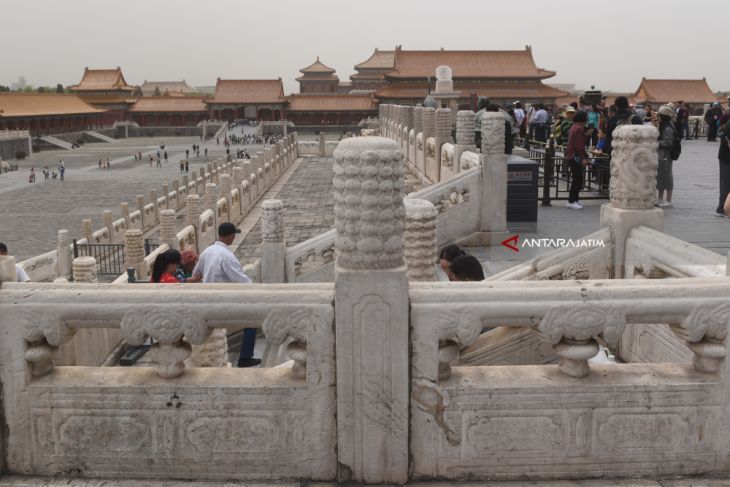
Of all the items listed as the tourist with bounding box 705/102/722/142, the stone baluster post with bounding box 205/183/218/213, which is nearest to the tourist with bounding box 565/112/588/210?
the stone baluster post with bounding box 205/183/218/213

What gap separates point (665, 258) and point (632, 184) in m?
0.59

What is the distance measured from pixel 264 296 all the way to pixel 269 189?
26.5m

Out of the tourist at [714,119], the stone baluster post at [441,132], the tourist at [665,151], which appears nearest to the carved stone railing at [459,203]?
the tourist at [665,151]

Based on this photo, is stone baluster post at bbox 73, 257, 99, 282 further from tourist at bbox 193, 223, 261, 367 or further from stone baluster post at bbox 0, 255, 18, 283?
stone baluster post at bbox 0, 255, 18, 283

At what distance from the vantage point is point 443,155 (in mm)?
12906

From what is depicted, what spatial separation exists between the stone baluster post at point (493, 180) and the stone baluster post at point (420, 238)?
3.09 m

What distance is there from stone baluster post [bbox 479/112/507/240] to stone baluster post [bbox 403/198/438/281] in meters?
3.09

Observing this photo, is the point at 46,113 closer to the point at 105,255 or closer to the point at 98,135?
the point at 98,135

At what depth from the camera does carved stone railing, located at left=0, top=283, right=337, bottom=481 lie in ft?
9.37

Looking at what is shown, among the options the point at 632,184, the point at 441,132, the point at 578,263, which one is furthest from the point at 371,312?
the point at 441,132

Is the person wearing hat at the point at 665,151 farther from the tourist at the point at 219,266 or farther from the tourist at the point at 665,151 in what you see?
the tourist at the point at 219,266

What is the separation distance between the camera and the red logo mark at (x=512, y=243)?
339 inches

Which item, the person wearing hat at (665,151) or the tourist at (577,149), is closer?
the person wearing hat at (665,151)

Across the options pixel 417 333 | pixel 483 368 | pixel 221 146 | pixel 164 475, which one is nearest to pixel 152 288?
pixel 164 475
